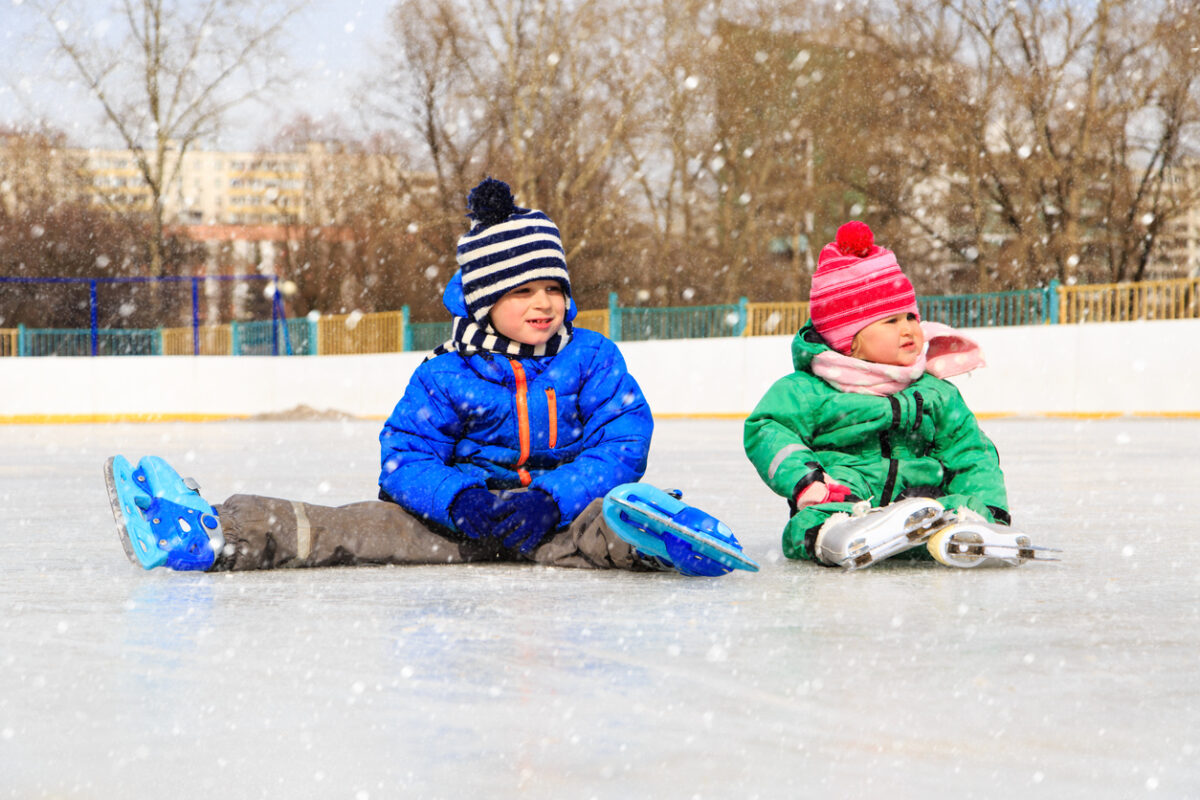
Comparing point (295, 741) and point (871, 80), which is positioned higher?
point (871, 80)

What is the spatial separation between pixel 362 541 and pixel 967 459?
1349 millimetres

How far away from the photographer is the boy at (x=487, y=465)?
9.09 ft

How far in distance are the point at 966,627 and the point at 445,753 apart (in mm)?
1045

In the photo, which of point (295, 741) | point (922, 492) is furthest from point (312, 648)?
point (922, 492)

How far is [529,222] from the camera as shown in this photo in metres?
2.97

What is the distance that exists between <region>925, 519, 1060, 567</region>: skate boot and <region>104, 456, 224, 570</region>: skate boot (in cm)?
150

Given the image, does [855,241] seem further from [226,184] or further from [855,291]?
[226,184]

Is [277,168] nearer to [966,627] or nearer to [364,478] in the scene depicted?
[364,478]

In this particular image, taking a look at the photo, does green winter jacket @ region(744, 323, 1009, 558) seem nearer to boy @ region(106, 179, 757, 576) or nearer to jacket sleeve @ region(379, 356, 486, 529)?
boy @ region(106, 179, 757, 576)

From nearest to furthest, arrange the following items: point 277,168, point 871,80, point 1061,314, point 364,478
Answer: point 364,478
point 1061,314
point 871,80
point 277,168

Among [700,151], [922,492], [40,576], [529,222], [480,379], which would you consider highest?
[700,151]

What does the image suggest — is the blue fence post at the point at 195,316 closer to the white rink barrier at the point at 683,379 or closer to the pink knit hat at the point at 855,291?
the white rink barrier at the point at 683,379

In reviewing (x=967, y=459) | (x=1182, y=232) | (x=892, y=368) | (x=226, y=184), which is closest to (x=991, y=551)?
(x=967, y=459)

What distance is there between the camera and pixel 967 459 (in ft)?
9.83
